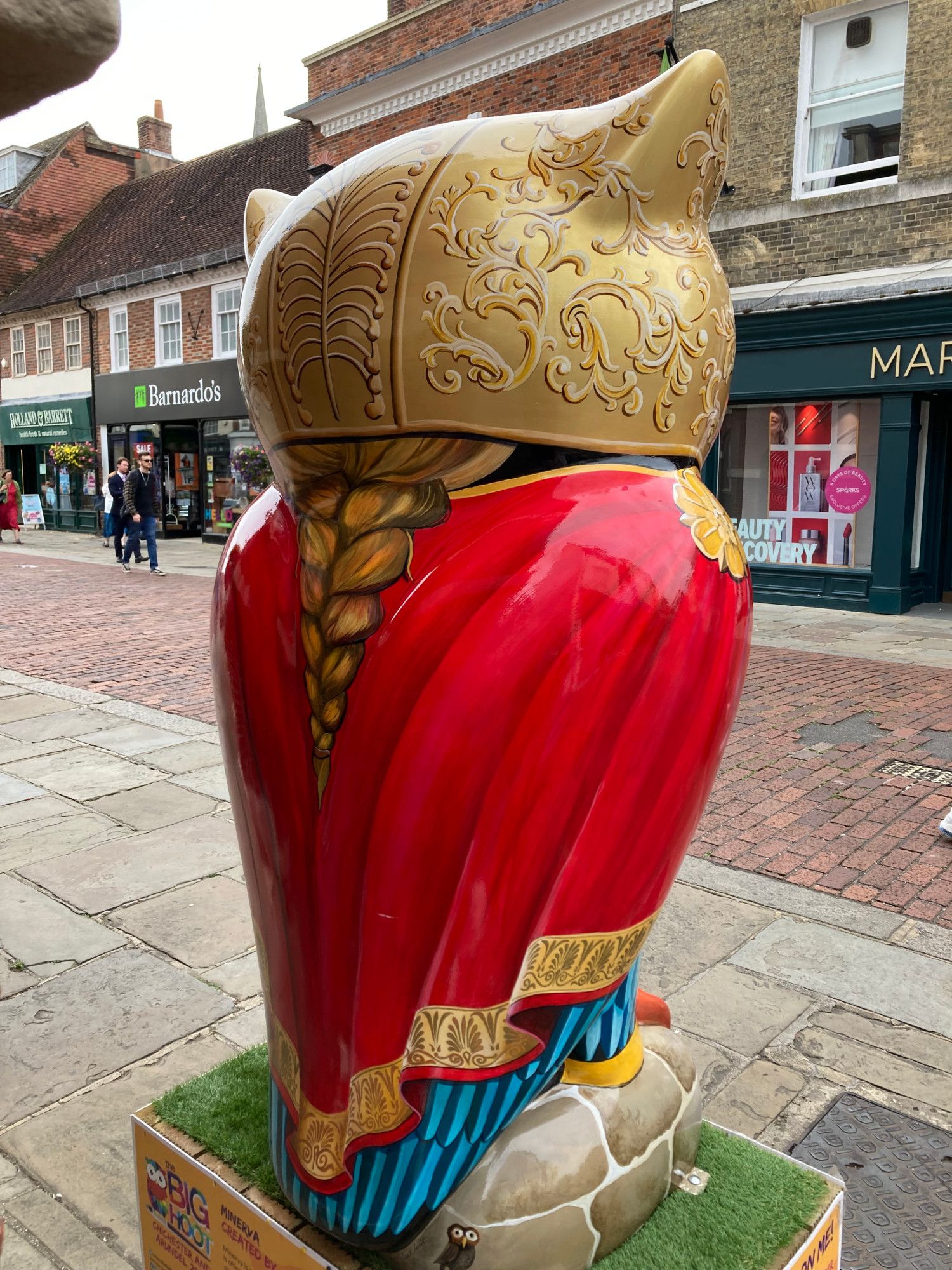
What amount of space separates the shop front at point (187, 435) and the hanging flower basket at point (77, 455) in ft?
1.21

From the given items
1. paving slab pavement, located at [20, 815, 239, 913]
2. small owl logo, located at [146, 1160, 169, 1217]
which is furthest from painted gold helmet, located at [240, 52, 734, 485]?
paving slab pavement, located at [20, 815, 239, 913]

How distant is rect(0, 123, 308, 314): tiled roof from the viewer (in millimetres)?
19203

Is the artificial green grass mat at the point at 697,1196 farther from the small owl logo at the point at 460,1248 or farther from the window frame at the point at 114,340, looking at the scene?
the window frame at the point at 114,340

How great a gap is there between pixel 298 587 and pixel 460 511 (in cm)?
25

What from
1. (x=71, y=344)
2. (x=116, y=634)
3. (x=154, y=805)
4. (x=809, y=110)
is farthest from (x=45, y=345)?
(x=154, y=805)

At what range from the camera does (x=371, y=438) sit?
1.29 meters

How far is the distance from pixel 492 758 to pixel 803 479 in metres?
10.5

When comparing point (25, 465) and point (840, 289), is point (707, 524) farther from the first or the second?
point (25, 465)

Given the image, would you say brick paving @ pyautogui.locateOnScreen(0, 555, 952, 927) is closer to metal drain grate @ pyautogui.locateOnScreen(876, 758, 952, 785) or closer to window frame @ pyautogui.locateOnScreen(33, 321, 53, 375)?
metal drain grate @ pyautogui.locateOnScreen(876, 758, 952, 785)

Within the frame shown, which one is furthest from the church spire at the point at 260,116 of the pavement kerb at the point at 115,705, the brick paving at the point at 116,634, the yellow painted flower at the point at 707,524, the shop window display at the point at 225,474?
the yellow painted flower at the point at 707,524

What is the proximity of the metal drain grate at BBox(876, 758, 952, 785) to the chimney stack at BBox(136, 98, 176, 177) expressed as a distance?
1035 inches

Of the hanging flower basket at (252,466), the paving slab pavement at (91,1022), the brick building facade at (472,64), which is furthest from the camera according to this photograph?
the hanging flower basket at (252,466)

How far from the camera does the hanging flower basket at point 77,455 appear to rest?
21047 millimetres

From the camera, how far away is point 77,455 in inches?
830
